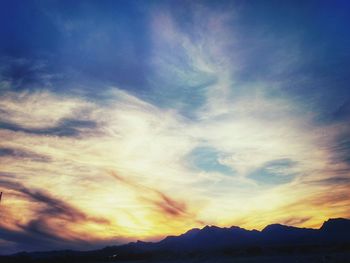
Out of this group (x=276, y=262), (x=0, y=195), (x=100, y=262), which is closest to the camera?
(x=276, y=262)

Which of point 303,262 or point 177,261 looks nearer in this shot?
point 303,262

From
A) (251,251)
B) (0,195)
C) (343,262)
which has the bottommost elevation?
(343,262)

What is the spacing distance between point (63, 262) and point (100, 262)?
12.1 m

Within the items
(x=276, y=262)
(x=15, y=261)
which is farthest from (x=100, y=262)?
(x=276, y=262)

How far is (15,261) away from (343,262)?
9139 centimetres

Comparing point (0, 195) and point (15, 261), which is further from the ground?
point (0, 195)

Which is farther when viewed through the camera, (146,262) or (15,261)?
(15,261)

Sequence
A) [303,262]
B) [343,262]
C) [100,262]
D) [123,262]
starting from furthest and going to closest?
1. [100,262]
2. [123,262]
3. [303,262]
4. [343,262]

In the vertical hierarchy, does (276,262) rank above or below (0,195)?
below

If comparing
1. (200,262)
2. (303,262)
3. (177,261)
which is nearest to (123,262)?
(177,261)

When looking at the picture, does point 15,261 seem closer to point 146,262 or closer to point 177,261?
point 146,262

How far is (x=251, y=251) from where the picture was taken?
84.7m

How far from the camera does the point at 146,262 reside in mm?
81000

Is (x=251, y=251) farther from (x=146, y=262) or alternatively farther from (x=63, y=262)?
(x=63, y=262)
